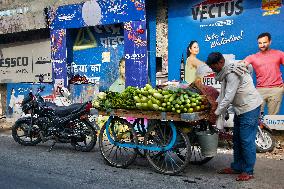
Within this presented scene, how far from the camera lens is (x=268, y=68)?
910 centimetres

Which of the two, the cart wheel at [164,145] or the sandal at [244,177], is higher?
the cart wheel at [164,145]

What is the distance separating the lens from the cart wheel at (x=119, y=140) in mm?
6820

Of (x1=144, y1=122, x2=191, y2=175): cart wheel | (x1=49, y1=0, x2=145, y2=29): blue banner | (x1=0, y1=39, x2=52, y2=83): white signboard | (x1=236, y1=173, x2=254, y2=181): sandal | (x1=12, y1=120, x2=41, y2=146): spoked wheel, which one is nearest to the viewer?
(x1=236, y1=173, x2=254, y2=181): sandal

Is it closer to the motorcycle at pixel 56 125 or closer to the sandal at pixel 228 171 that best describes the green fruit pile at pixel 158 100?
the sandal at pixel 228 171

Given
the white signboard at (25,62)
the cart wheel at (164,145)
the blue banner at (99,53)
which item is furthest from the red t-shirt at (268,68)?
the white signboard at (25,62)

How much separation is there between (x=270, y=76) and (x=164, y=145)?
3.96 meters

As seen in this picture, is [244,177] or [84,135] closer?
[244,177]

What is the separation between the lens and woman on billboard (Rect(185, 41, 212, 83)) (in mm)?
10758

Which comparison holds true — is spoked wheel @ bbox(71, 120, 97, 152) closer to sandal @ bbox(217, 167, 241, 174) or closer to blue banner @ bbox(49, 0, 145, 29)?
sandal @ bbox(217, 167, 241, 174)

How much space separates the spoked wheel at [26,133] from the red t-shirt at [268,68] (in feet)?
17.4

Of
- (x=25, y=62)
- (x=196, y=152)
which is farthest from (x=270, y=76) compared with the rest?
(x=25, y=62)

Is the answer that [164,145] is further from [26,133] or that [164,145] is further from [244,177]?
[26,133]

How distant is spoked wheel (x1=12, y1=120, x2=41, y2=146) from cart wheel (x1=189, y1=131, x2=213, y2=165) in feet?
12.1

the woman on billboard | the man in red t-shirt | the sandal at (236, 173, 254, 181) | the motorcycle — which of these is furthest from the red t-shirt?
the motorcycle
